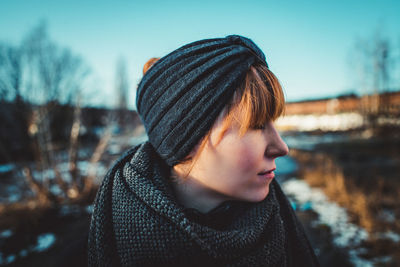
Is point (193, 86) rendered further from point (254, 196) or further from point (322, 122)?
point (322, 122)

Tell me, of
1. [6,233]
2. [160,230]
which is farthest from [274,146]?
[6,233]

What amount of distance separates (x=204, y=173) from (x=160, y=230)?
1.02ft

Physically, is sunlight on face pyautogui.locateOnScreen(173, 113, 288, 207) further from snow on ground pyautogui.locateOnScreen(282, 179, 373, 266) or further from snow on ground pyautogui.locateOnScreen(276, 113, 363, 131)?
snow on ground pyautogui.locateOnScreen(276, 113, 363, 131)

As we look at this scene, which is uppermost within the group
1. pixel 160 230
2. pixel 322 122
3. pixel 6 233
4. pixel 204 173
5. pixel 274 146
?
pixel 274 146

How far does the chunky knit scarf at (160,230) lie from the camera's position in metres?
0.77

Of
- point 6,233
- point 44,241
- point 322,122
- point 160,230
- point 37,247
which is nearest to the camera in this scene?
point 160,230

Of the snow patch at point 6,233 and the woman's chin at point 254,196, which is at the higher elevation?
the woman's chin at point 254,196

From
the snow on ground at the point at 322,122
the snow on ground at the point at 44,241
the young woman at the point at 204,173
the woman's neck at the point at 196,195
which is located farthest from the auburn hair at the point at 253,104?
the snow on ground at the point at 322,122

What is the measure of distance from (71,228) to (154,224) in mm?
3973

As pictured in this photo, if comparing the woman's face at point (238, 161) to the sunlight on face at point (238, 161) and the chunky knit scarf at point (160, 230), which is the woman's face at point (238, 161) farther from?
the chunky knit scarf at point (160, 230)

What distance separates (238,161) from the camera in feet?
2.71

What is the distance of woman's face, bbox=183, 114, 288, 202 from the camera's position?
2.71ft

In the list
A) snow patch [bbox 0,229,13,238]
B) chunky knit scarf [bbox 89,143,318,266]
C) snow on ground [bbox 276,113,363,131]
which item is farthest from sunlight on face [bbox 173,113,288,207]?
snow on ground [bbox 276,113,363,131]

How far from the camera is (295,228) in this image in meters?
1.21
